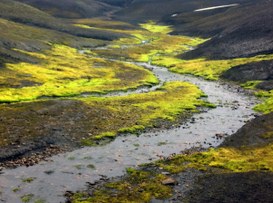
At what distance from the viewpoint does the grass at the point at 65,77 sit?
82394 millimetres

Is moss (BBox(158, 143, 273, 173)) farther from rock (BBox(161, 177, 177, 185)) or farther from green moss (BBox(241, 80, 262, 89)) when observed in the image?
green moss (BBox(241, 80, 262, 89))

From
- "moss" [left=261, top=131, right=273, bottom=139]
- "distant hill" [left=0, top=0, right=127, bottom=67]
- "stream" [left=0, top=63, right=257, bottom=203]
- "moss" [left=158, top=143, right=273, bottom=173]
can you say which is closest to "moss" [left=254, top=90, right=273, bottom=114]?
"stream" [left=0, top=63, right=257, bottom=203]

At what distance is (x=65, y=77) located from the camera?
101125 millimetres

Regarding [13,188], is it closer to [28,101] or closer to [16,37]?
[28,101]

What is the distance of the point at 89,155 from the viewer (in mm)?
50125

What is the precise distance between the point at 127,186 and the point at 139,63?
102 meters

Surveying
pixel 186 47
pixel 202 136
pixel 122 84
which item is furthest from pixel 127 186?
pixel 186 47

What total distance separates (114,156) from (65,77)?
5502 centimetres

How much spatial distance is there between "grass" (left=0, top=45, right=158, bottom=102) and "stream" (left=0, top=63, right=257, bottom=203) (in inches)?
1103

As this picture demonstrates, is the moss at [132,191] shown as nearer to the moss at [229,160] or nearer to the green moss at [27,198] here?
the moss at [229,160]

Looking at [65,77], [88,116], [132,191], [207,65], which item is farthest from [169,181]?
[207,65]

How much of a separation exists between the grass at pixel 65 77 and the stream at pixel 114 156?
92.0ft

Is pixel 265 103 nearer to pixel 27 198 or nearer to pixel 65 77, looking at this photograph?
pixel 65 77

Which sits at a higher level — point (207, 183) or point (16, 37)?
point (16, 37)
